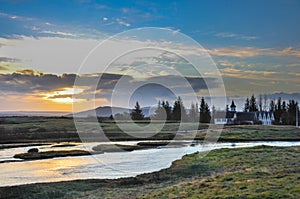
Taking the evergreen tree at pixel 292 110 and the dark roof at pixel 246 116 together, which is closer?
the evergreen tree at pixel 292 110

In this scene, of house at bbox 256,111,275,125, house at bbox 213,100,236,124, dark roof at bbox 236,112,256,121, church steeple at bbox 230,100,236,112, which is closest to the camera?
house at bbox 256,111,275,125

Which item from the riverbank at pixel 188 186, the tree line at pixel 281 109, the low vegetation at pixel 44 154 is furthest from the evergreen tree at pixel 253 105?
the riverbank at pixel 188 186

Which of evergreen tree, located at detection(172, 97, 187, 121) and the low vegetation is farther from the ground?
evergreen tree, located at detection(172, 97, 187, 121)

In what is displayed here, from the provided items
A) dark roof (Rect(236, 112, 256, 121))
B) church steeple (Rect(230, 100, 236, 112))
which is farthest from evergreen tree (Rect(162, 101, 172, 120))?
dark roof (Rect(236, 112, 256, 121))

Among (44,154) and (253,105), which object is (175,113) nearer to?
(253,105)

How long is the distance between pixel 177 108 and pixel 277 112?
4414 cm

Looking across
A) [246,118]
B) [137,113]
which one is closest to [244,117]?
[246,118]

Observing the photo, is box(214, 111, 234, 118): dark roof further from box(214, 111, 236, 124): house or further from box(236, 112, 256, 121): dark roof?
box(236, 112, 256, 121): dark roof

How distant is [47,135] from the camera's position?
100 m

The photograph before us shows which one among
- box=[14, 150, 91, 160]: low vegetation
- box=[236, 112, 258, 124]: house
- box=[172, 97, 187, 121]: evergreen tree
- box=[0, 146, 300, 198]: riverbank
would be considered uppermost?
box=[172, 97, 187, 121]: evergreen tree

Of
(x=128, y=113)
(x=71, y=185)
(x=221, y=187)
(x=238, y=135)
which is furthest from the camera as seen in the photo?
(x=128, y=113)

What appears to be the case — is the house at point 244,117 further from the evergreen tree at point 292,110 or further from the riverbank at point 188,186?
the riverbank at point 188,186

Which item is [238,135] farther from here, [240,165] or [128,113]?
[128,113]

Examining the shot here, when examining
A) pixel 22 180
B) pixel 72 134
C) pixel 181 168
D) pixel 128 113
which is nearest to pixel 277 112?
pixel 128 113
